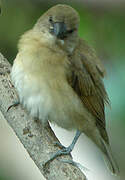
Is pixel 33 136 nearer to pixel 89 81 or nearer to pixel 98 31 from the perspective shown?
pixel 89 81

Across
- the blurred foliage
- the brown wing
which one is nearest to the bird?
the brown wing

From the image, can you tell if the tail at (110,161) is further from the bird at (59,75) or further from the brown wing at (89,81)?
the bird at (59,75)

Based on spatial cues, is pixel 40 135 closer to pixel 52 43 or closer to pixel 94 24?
pixel 52 43

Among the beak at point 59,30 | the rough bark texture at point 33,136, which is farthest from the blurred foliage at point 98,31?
the rough bark texture at point 33,136

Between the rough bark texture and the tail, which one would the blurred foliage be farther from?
the rough bark texture

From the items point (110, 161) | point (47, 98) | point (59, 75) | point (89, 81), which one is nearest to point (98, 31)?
point (89, 81)

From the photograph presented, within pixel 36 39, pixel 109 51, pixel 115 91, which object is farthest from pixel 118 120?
pixel 36 39
